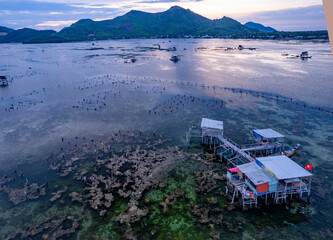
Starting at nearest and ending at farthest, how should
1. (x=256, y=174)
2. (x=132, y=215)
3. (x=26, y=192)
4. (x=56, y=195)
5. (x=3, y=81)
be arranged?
(x=132, y=215)
(x=256, y=174)
(x=56, y=195)
(x=26, y=192)
(x=3, y=81)

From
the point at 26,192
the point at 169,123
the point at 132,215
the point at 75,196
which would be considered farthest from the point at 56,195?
the point at 169,123

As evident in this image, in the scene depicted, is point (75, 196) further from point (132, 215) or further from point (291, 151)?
point (291, 151)

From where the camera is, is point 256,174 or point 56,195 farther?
point 56,195

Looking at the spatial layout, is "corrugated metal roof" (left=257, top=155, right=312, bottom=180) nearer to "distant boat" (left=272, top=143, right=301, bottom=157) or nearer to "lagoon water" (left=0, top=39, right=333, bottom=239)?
"lagoon water" (left=0, top=39, right=333, bottom=239)

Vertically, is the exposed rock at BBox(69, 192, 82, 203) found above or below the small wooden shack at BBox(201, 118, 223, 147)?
below

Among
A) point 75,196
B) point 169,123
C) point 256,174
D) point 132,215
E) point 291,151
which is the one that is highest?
point 256,174

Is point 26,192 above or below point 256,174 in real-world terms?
below

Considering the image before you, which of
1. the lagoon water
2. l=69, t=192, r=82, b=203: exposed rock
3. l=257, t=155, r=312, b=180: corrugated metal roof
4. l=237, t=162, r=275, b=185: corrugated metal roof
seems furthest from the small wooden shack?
l=69, t=192, r=82, b=203: exposed rock
